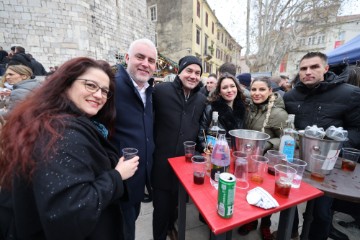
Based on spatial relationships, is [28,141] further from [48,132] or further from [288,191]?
[288,191]

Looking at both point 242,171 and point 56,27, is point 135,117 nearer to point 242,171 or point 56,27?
point 242,171

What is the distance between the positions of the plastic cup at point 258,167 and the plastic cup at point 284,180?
0.17 m

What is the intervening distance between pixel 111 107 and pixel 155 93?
2.61ft

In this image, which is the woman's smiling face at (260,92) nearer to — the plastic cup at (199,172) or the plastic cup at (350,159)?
the plastic cup at (350,159)

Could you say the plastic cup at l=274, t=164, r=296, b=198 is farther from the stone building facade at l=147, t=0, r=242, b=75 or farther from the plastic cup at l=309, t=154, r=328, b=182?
the stone building facade at l=147, t=0, r=242, b=75

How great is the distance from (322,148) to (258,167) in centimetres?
62

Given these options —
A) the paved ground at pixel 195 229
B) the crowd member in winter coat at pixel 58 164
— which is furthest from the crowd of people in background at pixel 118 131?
the paved ground at pixel 195 229

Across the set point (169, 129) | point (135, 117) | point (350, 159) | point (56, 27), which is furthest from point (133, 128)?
point (56, 27)

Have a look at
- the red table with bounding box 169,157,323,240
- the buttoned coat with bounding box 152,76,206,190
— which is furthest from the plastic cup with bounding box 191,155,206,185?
the buttoned coat with bounding box 152,76,206,190

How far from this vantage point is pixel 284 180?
4.47 ft

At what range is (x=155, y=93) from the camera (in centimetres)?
235

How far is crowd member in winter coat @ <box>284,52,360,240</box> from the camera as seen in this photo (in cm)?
212

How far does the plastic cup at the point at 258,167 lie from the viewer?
1549 mm

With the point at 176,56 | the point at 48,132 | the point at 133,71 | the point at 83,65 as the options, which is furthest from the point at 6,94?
the point at 176,56
